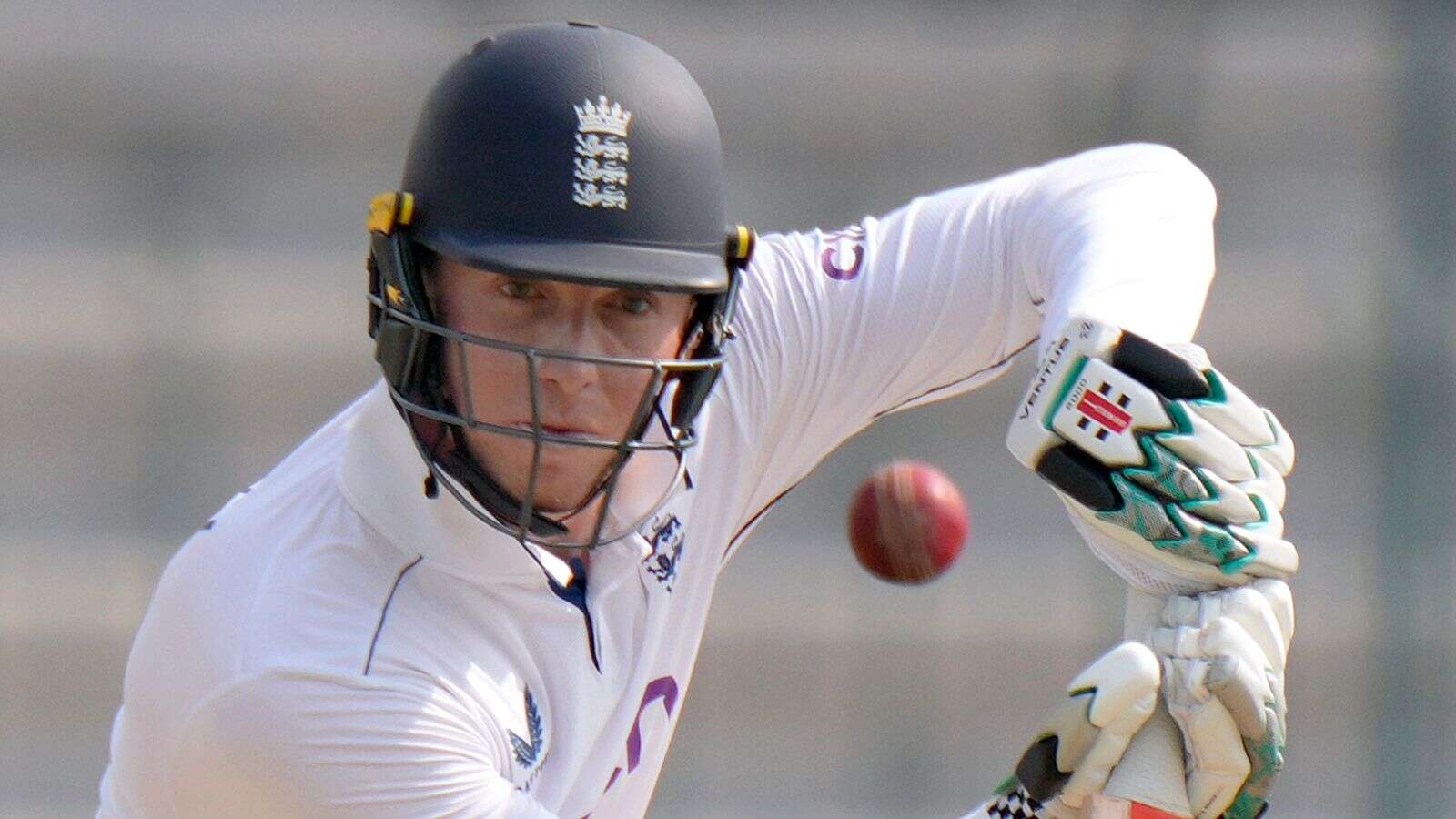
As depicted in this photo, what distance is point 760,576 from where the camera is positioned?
4.73 m

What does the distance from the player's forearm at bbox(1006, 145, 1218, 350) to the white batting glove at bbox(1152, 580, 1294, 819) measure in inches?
11.4

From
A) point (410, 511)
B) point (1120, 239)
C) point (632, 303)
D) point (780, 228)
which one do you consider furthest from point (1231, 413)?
point (780, 228)

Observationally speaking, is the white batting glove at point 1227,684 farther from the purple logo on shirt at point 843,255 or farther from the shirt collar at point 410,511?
the purple logo on shirt at point 843,255

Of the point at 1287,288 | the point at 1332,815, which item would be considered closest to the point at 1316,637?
the point at 1332,815

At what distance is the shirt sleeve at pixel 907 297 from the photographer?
2.53 meters

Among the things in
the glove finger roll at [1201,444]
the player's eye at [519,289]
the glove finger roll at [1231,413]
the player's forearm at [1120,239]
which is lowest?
the player's eye at [519,289]

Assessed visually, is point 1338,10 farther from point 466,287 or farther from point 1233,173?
point 466,287

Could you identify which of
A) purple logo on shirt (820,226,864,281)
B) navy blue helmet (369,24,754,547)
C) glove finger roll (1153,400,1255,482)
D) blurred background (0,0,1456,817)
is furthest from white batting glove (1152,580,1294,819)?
blurred background (0,0,1456,817)

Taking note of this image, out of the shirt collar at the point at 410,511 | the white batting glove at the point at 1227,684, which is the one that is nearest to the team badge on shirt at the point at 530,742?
the shirt collar at the point at 410,511

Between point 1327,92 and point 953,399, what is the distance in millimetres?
1114

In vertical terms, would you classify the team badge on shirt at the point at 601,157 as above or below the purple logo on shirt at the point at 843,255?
above

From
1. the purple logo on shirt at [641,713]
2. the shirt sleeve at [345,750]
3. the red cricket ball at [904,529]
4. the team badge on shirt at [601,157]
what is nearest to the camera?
the shirt sleeve at [345,750]

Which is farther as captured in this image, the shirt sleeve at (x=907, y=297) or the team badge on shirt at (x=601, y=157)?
the shirt sleeve at (x=907, y=297)

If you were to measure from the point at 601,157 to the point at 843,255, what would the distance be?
0.59 m
